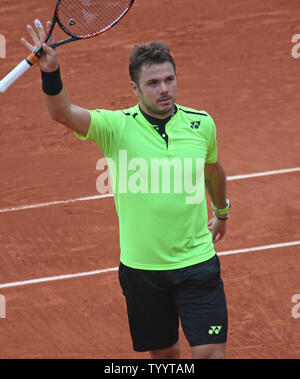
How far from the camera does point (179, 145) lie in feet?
18.4

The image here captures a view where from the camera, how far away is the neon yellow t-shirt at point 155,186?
5.50 metres

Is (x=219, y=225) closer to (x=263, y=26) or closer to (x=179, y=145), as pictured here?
(x=179, y=145)

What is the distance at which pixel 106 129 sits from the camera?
546cm

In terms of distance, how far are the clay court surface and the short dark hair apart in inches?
132

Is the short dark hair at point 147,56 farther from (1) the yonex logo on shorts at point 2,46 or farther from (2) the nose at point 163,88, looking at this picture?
(1) the yonex logo on shorts at point 2,46

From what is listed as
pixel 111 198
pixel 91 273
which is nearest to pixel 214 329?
pixel 91 273

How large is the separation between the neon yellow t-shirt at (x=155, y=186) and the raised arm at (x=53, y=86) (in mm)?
191

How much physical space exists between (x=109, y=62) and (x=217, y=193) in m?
7.38

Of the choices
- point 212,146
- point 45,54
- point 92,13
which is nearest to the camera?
point 45,54

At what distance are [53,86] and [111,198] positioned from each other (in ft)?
17.3

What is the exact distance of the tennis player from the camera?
5500 mm

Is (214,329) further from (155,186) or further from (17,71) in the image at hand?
(17,71)

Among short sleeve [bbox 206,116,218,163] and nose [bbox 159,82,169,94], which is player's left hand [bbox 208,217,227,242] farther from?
nose [bbox 159,82,169,94]

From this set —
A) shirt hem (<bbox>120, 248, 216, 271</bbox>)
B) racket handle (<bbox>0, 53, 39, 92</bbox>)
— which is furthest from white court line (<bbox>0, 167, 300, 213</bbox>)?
racket handle (<bbox>0, 53, 39, 92</bbox>)
